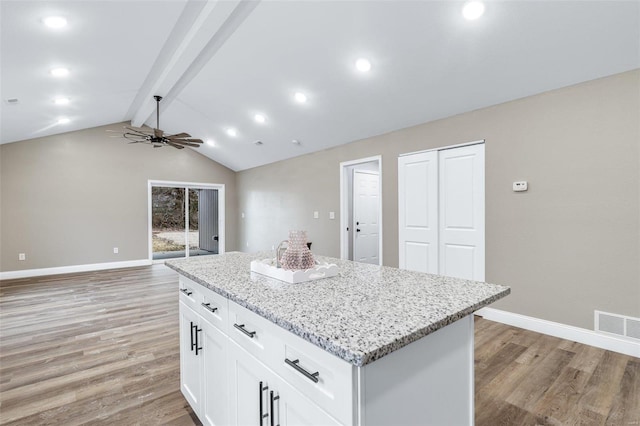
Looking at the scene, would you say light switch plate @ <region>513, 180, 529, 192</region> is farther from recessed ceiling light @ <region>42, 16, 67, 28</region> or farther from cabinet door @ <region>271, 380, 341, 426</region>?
recessed ceiling light @ <region>42, 16, 67, 28</region>

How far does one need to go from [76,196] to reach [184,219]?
2.16 metres

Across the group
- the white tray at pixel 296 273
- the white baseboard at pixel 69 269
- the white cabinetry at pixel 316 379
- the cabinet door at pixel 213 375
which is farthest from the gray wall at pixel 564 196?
the white baseboard at pixel 69 269

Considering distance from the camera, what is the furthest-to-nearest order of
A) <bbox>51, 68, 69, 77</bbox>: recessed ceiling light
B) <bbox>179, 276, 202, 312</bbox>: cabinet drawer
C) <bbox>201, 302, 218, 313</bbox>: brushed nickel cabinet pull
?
<bbox>51, 68, 69, 77</bbox>: recessed ceiling light, <bbox>179, 276, 202, 312</bbox>: cabinet drawer, <bbox>201, 302, 218, 313</bbox>: brushed nickel cabinet pull

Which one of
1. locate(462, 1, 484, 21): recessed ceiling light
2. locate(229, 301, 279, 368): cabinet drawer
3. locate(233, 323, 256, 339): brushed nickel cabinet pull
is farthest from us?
locate(462, 1, 484, 21): recessed ceiling light

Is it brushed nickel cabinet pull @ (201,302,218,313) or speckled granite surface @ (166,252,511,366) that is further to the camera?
brushed nickel cabinet pull @ (201,302,218,313)

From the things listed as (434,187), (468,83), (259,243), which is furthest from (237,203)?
(468,83)

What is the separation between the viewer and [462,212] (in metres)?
3.62

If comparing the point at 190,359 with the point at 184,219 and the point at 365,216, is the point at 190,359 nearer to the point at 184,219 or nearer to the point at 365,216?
the point at 365,216

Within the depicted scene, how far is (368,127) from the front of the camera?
4.46 meters

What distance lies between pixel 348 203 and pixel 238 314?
415cm

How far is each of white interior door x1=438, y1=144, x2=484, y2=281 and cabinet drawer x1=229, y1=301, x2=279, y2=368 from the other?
10.1ft

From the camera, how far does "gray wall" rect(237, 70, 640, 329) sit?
2576 millimetres

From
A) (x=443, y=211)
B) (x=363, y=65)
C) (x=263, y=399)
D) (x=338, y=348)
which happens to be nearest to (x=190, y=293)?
(x=263, y=399)

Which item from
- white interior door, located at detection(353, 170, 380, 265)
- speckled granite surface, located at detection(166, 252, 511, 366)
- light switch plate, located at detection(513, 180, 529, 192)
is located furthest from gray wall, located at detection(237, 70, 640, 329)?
speckled granite surface, located at detection(166, 252, 511, 366)
